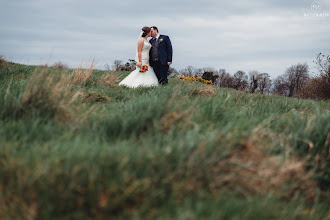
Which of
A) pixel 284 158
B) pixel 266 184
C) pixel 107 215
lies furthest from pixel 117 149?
pixel 284 158

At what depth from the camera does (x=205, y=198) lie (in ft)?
4.69

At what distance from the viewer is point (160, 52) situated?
8406 millimetres

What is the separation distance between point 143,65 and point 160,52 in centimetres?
73

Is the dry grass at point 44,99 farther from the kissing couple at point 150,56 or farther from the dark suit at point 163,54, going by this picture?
the dark suit at point 163,54

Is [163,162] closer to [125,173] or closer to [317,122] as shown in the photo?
[125,173]

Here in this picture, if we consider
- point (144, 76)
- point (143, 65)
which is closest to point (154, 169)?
point (144, 76)

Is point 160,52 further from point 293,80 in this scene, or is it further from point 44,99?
point 293,80

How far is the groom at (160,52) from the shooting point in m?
8.41

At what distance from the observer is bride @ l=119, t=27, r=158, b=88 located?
26.6 ft

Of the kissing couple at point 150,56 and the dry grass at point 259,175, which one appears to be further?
the kissing couple at point 150,56

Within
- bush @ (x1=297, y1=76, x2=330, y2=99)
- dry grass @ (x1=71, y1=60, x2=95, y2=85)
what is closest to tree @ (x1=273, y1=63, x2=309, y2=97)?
bush @ (x1=297, y1=76, x2=330, y2=99)

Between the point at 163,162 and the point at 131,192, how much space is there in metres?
0.28

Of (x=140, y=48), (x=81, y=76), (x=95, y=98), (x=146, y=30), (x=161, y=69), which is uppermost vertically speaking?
(x=146, y=30)

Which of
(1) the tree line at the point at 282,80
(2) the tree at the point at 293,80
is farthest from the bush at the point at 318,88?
(2) the tree at the point at 293,80
